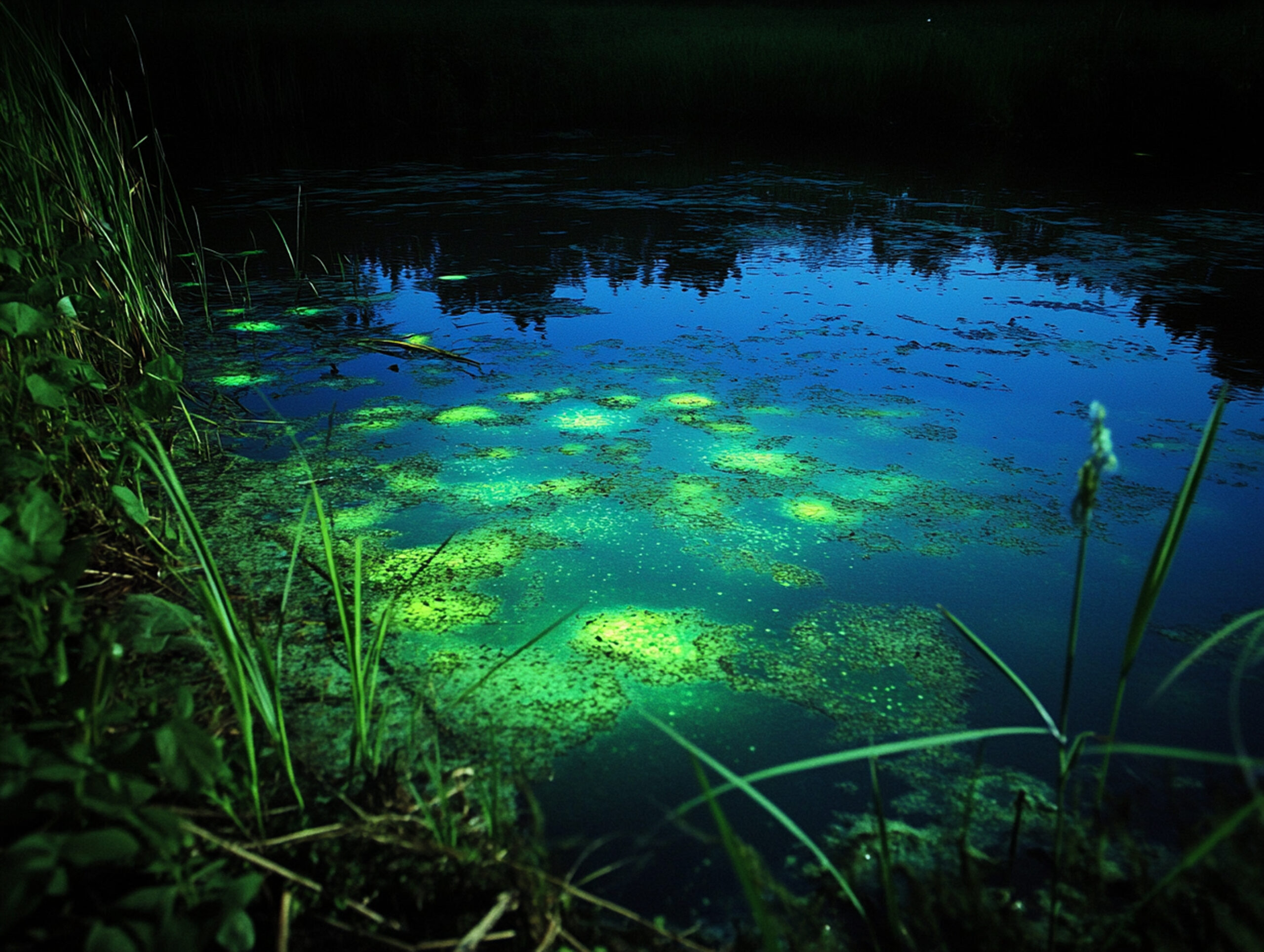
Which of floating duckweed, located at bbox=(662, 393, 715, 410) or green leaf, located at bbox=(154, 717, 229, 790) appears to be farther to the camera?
floating duckweed, located at bbox=(662, 393, 715, 410)

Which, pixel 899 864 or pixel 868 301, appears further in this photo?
pixel 868 301

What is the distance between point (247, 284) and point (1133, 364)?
292 centimetres

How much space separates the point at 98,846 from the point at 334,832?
27 cm

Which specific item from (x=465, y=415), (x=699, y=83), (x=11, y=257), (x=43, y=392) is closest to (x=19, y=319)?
(x=43, y=392)

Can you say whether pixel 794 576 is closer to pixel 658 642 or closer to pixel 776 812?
pixel 658 642

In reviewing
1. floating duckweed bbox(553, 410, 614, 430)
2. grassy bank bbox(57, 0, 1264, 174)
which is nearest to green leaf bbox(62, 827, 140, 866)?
floating duckweed bbox(553, 410, 614, 430)

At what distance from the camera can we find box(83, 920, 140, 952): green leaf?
57 cm

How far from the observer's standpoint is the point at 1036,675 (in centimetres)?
121

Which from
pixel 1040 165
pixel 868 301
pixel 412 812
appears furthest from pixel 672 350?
pixel 1040 165

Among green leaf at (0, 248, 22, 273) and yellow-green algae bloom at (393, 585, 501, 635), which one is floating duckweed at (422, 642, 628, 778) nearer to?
yellow-green algae bloom at (393, 585, 501, 635)

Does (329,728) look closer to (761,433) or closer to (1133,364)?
(761,433)

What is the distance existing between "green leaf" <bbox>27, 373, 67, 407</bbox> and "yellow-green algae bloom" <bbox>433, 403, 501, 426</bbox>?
95cm

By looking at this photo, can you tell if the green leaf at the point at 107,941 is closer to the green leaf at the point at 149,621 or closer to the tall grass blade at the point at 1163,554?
the green leaf at the point at 149,621

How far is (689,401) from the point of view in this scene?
2197 mm
